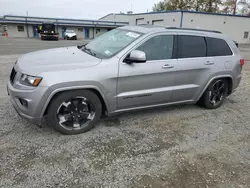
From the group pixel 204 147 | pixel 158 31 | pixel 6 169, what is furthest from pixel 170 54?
pixel 6 169

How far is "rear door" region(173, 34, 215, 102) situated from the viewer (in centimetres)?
362

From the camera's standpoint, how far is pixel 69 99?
2.90 metres

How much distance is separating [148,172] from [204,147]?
112 centimetres

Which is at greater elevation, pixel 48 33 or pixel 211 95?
pixel 48 33

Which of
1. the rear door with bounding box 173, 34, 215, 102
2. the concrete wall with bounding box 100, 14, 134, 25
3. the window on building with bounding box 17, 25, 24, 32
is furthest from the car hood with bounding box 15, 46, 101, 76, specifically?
the window on building with bounding box 17, 25, 24, 32

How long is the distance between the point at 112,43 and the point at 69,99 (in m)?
1.36

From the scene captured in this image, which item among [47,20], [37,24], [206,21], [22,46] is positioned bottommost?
[22,46]

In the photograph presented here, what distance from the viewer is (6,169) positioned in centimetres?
233

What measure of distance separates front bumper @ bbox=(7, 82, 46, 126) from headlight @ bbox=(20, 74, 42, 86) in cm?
9

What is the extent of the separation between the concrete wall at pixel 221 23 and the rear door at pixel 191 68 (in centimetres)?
2558

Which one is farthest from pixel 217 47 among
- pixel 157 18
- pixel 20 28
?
pixel 20 28

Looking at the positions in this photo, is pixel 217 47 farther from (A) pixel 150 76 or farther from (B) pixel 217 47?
(A) pixel 150 76

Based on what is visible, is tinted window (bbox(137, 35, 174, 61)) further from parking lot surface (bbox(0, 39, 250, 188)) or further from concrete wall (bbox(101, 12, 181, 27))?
concrete wall (bbox(101, 12, 181, 27))

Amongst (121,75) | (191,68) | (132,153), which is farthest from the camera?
(191,68)
